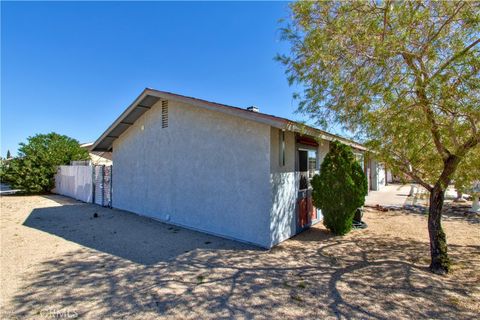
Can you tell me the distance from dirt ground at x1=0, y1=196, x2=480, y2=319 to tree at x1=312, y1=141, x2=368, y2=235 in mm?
579

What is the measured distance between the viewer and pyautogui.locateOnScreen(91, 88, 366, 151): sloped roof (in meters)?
6.05

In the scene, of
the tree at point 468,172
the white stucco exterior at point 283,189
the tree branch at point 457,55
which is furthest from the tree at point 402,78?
the white stucco exterior at point 283,189

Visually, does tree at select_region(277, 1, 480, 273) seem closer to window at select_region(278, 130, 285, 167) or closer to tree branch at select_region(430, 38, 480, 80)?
tree branch at select_region(430, 38, 480, 80)

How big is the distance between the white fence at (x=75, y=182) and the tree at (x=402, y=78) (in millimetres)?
13463

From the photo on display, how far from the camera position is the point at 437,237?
5160mm

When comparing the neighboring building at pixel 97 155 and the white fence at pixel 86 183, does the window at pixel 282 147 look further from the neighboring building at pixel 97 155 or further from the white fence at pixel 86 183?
the neighboring building at pixel 97 155

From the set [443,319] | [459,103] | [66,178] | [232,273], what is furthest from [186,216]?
[66,178]

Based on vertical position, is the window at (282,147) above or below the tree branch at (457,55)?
below

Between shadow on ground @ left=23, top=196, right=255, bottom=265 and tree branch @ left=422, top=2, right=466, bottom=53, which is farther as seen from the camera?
shadow on ground @ left=23, top=196, right=255, bottom=265

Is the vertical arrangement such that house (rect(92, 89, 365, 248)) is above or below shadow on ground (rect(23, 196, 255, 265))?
above

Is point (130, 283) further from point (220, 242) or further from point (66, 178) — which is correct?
point (66, 178)

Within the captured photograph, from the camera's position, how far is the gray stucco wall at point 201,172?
668 cm

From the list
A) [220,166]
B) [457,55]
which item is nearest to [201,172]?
[220,166]

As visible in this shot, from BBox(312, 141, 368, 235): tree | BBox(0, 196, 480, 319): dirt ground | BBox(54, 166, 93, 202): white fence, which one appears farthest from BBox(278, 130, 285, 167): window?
BBox(54, 166, 93, 202): white fence
